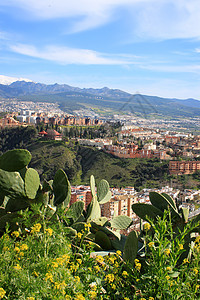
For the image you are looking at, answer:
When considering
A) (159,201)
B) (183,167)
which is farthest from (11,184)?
(183,167)

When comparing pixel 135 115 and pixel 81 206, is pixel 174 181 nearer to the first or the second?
pixel 81 206

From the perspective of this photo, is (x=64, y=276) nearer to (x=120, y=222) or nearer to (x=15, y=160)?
(x=15, y=160)

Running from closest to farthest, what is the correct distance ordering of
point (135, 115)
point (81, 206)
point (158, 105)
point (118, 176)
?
1. point (81, 206)
2. point (118, 176)
3. point (135, 115)
4. point (158, 105)

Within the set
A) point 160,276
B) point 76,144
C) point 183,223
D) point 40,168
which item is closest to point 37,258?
point 160,276

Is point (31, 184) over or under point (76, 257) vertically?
over

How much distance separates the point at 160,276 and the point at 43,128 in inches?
1824

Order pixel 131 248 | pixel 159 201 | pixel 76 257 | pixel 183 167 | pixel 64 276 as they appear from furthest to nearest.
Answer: pixel 183 167 → pixel 159 201 → pixel 131 248 → pixel 76 257 → pixel 64 276

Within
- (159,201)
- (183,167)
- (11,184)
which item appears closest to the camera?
(11,184)

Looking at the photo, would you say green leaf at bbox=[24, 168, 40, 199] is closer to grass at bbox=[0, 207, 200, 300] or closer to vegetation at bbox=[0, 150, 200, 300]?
vegetation at bbox=[0, 150, 200, 300]

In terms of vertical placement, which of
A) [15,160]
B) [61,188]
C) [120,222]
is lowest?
[120,222]

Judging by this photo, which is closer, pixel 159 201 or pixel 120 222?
pixel 159 201

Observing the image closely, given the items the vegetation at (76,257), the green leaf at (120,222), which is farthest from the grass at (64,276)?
the green leaf at (120,222)

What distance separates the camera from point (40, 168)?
3089 centimetres

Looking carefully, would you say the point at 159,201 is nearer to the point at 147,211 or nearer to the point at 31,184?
the point at 147,211
